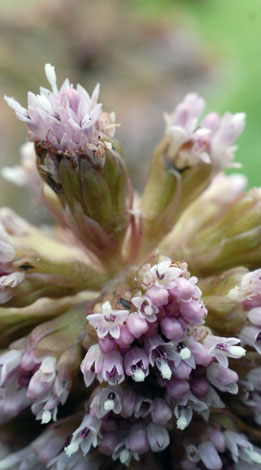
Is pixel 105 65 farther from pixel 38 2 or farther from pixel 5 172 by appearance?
pixel 5 172

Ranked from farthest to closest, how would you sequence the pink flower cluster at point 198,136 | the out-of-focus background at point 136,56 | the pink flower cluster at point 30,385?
the out-of-focus background at point 136,56, the pink flower cluster at point 198,136, the pink flower cluster at point 30,385

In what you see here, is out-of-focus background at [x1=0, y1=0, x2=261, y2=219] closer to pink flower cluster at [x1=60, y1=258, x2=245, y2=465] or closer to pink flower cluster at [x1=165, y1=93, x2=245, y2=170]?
pink flower cluster at [x1=165, y1=93, x2=245, y2=170]

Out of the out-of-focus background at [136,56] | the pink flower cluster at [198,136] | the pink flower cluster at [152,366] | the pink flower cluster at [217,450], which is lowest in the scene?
the pink flower cluster at [217,450]

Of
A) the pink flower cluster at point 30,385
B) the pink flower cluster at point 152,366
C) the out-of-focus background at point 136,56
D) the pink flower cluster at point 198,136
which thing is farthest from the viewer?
the out-of-focus background at point 136,56

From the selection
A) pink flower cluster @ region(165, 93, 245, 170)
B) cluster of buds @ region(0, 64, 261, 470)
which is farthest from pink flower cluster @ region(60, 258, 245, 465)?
pink flower cluster @ region(165, 93, 245, 170)

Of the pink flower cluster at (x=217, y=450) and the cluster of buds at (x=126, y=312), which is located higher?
the cluster of buds at (x=126, y=312)

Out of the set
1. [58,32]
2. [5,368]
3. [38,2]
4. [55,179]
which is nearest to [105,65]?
[58,32]

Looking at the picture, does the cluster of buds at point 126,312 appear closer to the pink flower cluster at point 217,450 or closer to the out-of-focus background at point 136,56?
the pink flower cluster at point 217,450

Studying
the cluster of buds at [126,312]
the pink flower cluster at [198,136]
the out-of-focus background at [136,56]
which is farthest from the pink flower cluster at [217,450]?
the out-of-focus background at [136,56]
